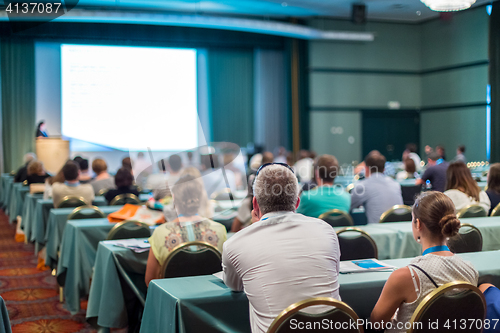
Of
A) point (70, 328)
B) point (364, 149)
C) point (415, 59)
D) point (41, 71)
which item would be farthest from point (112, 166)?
point (70, 328)

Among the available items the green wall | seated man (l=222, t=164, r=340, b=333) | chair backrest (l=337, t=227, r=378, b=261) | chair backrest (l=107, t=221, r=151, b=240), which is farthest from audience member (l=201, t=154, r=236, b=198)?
the green wall

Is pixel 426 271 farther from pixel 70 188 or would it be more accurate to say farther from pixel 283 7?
pixel 283 7

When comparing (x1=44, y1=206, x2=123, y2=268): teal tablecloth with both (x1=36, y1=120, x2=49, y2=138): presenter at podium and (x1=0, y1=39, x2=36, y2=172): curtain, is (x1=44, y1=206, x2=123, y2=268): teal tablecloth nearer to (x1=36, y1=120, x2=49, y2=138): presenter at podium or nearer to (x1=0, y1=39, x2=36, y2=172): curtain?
(x1=36, y1=120, x2=49, y2=138): presenter at podium

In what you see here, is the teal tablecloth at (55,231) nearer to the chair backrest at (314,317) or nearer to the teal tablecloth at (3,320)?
the teal tablecloth at (3,320)

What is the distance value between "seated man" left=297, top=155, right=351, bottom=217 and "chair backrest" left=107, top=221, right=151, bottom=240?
1.26 m

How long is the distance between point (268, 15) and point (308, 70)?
74.0 inches

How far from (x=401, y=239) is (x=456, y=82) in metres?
11.5

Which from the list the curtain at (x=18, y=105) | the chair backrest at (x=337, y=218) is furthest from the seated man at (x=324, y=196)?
the curtain at (x=18, y=105)

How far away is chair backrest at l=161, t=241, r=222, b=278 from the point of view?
2695 mm

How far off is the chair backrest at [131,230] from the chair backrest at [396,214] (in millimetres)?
1996

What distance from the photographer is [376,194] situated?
15.8 ft

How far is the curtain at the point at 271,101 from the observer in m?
14.8

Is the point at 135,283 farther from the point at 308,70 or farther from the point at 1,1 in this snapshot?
the point at 308,70

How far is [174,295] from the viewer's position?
6.86 ft
